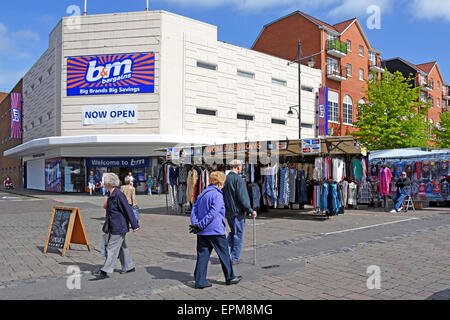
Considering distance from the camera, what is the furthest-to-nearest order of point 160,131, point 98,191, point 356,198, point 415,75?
point 415,75 < point 98,191 < point 160,131 < point 356,198

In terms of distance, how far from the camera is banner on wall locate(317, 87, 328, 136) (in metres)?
34.9

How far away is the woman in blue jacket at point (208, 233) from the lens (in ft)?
16.6

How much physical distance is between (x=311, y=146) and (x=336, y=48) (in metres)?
28.7

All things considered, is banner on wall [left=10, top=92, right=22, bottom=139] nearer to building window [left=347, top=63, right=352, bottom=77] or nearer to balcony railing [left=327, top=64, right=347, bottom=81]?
balcony railing [left=327, top=64, right=347, bottom=81]

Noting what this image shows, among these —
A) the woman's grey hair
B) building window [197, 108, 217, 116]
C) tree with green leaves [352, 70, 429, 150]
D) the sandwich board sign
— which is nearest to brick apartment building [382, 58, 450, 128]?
tree with green leaves [352, 70, 429, 150]

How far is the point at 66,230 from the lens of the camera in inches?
294

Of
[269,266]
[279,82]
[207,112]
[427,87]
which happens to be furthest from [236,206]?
[427,87]

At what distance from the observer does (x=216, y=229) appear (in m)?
5.09

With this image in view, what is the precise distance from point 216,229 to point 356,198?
11446 millimetres

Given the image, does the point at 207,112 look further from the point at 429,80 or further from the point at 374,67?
the point at 429,80

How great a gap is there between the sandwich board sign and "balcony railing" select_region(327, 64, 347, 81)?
3370 cm

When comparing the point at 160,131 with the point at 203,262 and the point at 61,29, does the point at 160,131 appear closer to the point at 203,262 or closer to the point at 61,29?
the point at 61,29
